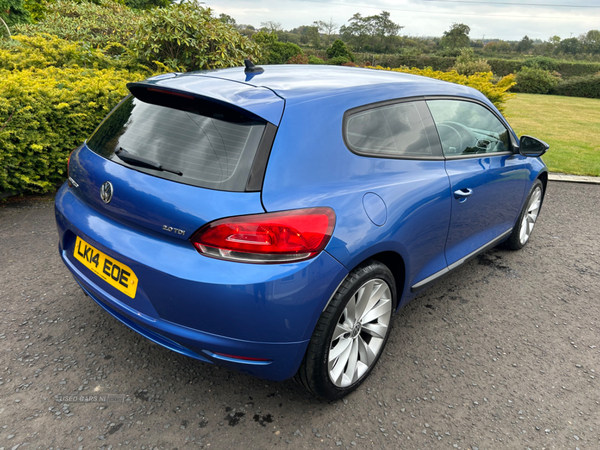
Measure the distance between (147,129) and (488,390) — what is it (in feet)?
7.70

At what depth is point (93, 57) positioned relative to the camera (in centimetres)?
756

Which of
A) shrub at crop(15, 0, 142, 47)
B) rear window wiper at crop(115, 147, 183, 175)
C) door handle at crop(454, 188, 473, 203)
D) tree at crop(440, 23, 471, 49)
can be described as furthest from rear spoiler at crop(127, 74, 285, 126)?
tree at crop(440, 23, 471, 49)

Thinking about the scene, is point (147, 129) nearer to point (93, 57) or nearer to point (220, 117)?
point (220, 117)

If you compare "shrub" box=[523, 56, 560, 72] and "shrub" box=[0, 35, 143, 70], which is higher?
"shrub" box=[523, 56, 560, 72]

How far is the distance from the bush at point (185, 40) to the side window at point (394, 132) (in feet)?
19.3

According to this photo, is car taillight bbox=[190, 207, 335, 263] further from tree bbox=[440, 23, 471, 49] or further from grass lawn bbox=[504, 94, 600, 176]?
tree bbox=[440, 23, 471, 49]

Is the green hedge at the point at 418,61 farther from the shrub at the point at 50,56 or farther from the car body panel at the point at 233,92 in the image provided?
the car body panel at the point at 233,92

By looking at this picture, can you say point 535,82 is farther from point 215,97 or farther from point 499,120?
point 215,97

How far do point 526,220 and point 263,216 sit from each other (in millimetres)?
3542

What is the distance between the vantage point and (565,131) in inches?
501

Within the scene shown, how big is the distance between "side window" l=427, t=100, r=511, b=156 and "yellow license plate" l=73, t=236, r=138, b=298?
2037mm

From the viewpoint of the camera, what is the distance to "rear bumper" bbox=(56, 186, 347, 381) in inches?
70.1

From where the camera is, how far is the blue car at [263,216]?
181cm

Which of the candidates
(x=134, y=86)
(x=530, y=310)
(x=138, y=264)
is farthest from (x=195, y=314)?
(x=530, y=310)
